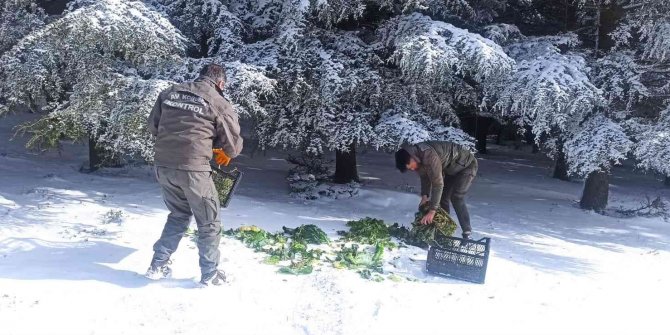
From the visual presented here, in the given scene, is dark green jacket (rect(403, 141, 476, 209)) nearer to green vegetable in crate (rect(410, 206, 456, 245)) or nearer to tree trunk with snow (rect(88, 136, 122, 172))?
green vegetable in crate (rect(410, 206, 456, 245))

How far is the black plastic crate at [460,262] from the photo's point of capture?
479 cm

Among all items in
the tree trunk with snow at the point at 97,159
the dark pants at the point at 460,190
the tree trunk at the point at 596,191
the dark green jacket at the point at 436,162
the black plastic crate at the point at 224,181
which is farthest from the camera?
the tree trunk with snow at the point at 97,159

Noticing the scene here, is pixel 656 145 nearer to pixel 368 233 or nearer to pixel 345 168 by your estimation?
pixel 368 233

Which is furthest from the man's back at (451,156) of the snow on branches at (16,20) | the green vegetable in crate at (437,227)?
the snow on branches at (16,20)

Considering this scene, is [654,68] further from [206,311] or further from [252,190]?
[206,311]

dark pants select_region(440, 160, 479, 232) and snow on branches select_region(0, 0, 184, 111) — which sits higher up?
snow on branches select_region(0, 0, 184, 111)

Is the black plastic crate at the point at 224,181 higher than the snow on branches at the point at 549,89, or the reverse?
the snow on branches at the point at 549,89

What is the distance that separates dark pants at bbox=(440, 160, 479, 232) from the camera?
19.1ft


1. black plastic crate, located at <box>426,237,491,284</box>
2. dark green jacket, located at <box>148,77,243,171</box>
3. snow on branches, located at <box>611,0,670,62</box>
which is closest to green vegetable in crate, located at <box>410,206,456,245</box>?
black plastic crate, located at <box>426,237,491,284</box>

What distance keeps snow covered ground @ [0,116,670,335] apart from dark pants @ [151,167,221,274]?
0.85 ft

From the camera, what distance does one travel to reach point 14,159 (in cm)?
964

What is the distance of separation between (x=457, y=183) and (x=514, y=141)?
18.6 m

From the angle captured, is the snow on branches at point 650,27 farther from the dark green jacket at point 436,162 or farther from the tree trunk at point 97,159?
the tree trunk at point 97,159

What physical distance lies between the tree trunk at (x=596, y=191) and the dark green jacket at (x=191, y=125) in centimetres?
689
